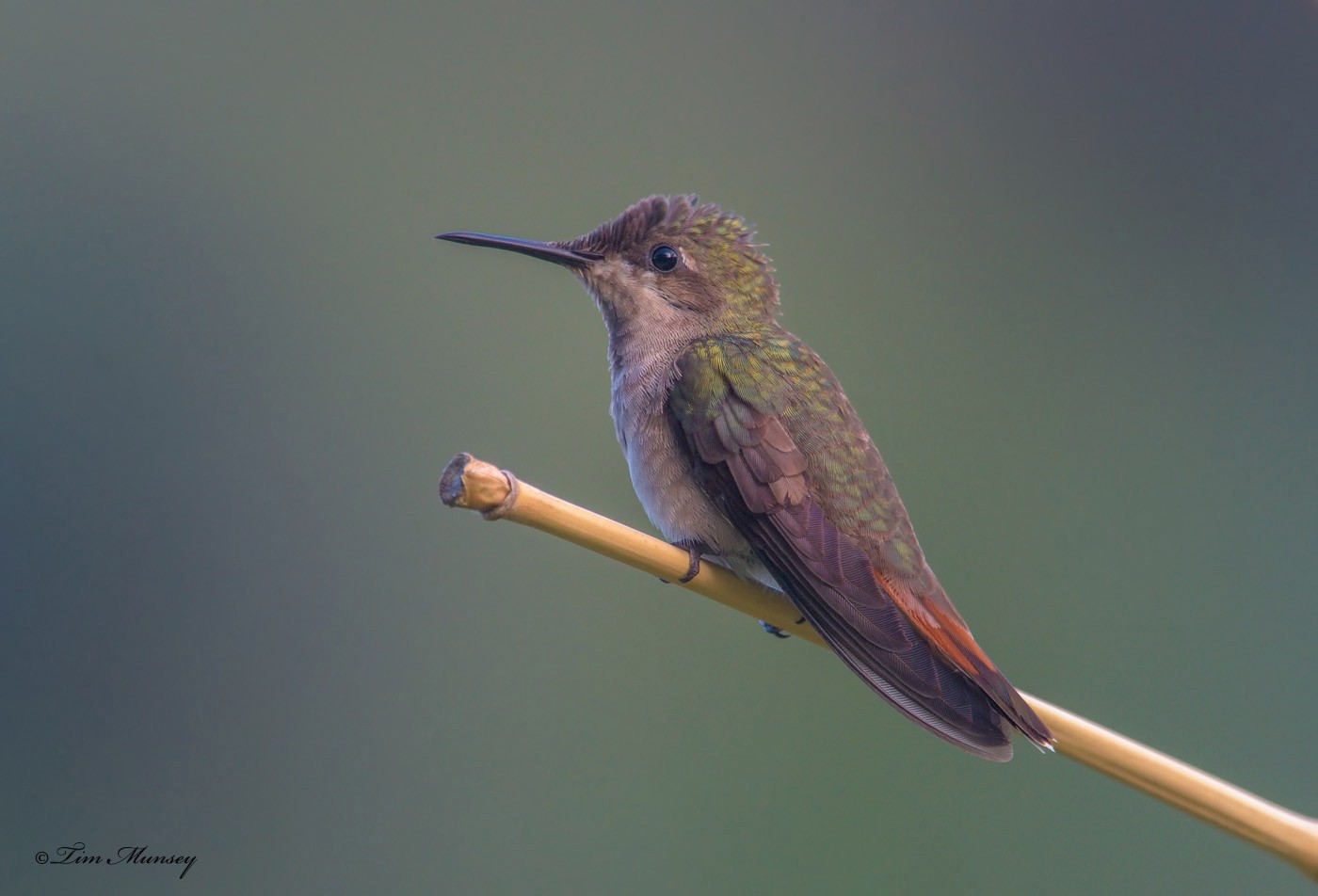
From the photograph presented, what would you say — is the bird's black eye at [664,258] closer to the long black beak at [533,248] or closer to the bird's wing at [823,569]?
the long black beak at [533,248]

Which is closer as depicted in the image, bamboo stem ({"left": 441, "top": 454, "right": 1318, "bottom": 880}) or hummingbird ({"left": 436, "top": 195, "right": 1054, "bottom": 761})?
bamboo stem ({"left": 441, "top": 454, "right": 1318, "bottom": 880})

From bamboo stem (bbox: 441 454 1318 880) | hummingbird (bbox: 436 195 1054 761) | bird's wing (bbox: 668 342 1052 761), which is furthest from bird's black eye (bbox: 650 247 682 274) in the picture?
bamboo stem (bbox: 441 454 1318 880)

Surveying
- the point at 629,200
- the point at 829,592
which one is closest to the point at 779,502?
the point at 829,592

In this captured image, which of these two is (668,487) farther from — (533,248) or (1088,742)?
(1088,742)

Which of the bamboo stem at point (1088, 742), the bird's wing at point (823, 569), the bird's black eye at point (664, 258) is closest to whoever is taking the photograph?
the bamboo stem at point (1088, 742)

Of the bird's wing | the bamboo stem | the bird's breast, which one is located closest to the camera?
the bamboo stem

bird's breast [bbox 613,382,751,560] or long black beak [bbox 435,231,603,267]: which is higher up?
long black beak [bbox 435,231,603,267]

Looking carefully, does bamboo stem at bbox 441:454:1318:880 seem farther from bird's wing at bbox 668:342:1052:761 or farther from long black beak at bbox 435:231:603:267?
long black beak at bbox 435:231:603:267

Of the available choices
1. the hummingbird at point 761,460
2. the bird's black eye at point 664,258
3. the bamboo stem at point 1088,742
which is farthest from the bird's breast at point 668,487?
the bamboo stem at point 1088,742
